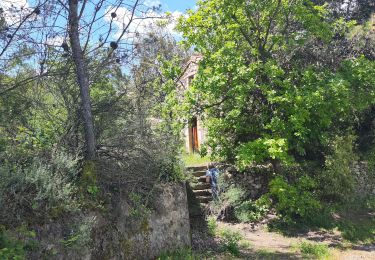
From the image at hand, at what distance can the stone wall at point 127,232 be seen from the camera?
16.3ft

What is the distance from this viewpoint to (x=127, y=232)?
628 centimetres

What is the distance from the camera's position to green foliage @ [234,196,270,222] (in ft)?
38.5

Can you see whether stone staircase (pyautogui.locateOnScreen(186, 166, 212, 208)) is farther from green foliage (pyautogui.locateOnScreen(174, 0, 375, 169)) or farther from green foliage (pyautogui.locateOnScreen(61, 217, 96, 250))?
green foliage (pyautogui.locateOnScreen(61, 217, 96, 250))

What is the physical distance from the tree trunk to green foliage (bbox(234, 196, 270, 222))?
21.3 ft

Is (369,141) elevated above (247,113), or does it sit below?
below

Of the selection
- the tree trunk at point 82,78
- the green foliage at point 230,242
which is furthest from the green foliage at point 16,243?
the green foliage at point 230,242

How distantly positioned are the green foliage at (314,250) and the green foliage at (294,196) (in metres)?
1.33

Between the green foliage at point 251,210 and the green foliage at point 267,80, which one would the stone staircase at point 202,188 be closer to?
the green foliage at point 251,210

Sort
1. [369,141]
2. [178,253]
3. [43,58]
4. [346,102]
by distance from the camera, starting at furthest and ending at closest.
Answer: [369,141] → [346,102] → [178,253] → [43,58]

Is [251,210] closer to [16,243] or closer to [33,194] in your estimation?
[33,194]

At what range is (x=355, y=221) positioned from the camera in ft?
39.7

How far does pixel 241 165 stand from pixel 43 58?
267 inches

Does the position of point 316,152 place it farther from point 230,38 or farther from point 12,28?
point 12,28

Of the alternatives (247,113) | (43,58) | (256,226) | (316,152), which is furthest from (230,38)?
(43,58)
